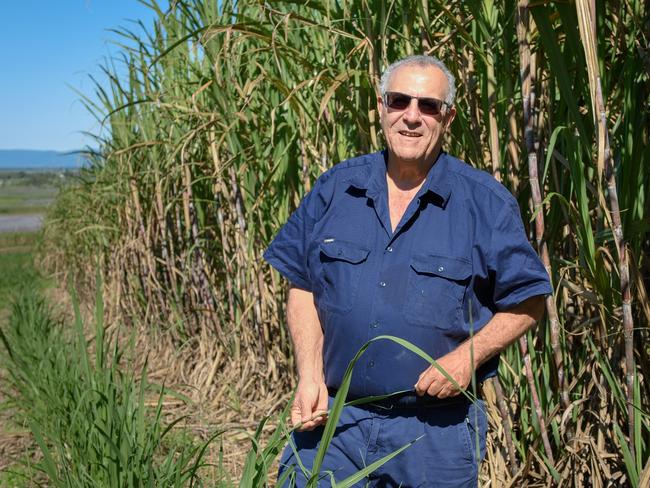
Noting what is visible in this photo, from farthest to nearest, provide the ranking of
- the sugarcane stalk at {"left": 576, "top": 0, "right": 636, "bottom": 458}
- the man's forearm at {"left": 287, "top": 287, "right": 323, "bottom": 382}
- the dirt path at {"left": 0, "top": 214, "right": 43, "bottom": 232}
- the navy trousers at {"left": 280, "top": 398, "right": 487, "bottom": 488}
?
the dirt path at {"left": 0, "top": 214, "right": 43, "bottom": 232} → the man's forearm at {"left": 287, "top": 287, "right": 323, "bottom": 382} → the navy trousers at {"left": 280, "top": 398, "right": 487, "bottom": 488} → the sugarcane stalk at {"left": 576, "top": 0, "right": 636, "bottom": 458}

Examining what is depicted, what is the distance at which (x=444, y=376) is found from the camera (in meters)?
1.62

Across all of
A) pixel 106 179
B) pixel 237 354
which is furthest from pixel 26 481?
pixel 106 179

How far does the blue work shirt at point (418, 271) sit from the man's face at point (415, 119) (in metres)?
0.07

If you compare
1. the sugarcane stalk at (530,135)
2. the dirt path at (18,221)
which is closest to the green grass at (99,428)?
the sugarcane stalk at (530,135)

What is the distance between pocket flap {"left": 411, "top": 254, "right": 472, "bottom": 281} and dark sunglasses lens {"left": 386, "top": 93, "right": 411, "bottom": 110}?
39cm

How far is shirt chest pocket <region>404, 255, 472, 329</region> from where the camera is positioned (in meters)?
1.69

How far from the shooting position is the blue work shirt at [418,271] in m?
1.69

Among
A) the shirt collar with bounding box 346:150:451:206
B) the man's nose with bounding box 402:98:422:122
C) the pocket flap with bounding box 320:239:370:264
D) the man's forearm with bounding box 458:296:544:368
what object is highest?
the man's nose with bounding box 402:98:422:122

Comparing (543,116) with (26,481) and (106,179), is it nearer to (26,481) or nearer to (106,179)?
(26,481)

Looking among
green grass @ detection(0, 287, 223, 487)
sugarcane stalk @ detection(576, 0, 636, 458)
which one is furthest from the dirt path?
sugarcane stalk @ detection(576, 0, 636, 458)

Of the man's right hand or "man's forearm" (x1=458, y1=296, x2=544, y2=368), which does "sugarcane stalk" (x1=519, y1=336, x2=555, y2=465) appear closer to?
"man's forearm" (x1=458, y1=296, x2=544, y2=368)

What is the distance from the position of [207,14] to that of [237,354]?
5.63 ft

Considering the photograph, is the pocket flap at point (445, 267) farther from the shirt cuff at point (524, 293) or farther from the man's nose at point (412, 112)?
the man's nose at point (412, 112)

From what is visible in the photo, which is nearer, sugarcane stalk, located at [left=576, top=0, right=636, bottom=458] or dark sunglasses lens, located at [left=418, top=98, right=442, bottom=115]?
sugarcane stalk, located at [left=576, top=0, right=636, bottom=458]
